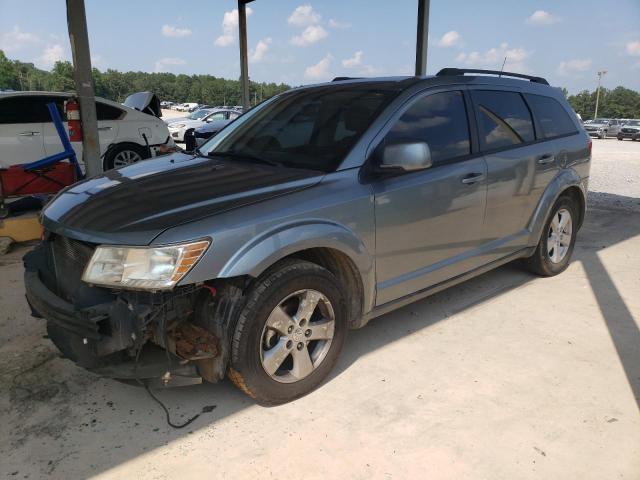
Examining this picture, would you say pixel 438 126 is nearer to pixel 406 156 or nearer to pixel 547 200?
pixel 406 156

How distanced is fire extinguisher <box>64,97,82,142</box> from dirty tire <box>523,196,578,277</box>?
17.1 feet

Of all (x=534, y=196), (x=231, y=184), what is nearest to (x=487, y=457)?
(x=231, y=184)

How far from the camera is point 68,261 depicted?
8.48 feet

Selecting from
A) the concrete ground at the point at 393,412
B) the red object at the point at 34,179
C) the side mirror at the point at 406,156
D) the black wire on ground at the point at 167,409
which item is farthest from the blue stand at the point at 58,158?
the side mirror at the point at 406,156

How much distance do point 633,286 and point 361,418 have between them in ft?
10.7

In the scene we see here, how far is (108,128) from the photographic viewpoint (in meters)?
8.56

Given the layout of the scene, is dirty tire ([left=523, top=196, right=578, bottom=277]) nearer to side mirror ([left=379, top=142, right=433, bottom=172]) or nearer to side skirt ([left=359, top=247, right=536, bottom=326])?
side skirt ([left=359, top=247, right=536, bottom=326])

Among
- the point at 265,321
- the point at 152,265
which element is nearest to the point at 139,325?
the point at 152,265

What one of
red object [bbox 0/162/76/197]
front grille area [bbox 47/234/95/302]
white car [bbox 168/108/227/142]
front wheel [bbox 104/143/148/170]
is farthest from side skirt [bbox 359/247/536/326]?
white car [bbox 168/108/227/142]

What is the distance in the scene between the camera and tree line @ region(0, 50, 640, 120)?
9044 cm

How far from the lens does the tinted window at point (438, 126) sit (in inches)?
124

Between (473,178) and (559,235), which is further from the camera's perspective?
(559,235)

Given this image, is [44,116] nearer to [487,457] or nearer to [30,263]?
[30,263]

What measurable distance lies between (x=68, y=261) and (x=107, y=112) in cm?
686
